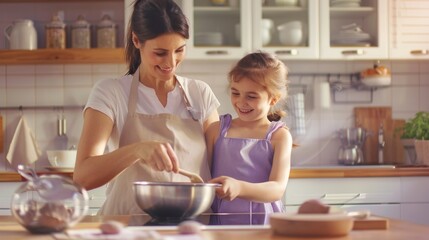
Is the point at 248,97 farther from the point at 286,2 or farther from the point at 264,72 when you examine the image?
the point at 286,2

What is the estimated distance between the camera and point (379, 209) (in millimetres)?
3619

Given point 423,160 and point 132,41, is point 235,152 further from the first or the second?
point 423,160

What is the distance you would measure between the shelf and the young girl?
1.69 metres

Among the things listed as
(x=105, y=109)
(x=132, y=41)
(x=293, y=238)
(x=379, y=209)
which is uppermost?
(x=132, y=41)

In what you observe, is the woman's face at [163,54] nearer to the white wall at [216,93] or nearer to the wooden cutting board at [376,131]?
the white wall at [216,93]

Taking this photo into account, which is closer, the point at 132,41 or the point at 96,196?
the point at 132,41

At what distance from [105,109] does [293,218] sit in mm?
838

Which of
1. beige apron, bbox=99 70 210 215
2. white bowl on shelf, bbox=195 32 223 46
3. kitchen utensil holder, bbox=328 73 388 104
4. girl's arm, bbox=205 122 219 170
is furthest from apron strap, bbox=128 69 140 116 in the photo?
kitchen utensil holder, bbox=328 73 388 104

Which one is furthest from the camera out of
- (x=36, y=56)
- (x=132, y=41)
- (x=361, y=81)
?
(x=361, y=81)

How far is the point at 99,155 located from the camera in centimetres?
198

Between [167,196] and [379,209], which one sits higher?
[167,196]

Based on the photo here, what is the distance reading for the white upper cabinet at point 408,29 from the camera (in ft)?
13.0

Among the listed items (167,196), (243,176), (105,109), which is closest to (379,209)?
(243,176)

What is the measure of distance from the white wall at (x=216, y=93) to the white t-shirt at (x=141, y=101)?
1895mm
